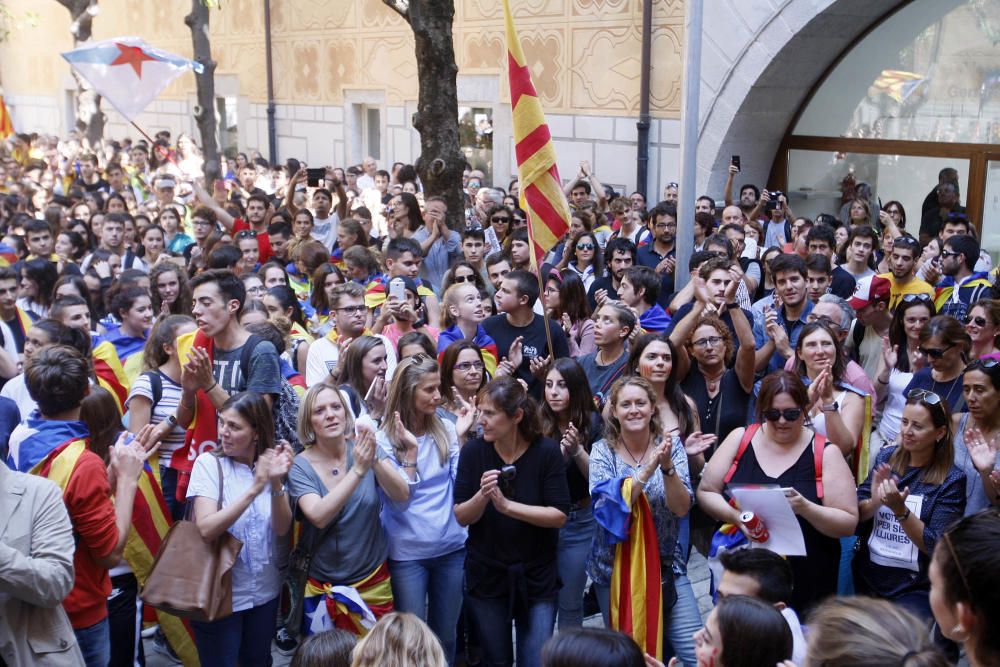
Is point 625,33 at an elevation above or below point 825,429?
above

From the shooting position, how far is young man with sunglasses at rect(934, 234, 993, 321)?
7.31 metres

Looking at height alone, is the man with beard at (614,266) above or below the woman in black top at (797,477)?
above

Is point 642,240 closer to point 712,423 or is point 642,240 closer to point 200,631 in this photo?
point 712,423

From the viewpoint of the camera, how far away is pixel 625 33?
1483 centimetres

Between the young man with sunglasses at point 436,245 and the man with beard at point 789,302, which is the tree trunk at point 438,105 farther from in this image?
the man with beard at point 789,302

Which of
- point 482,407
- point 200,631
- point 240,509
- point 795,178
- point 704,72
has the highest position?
point 704,72

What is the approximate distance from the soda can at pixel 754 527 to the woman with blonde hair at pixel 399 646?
1.67 m

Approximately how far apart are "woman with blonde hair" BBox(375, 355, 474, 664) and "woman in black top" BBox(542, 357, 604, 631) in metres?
0.48

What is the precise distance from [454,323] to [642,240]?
378cm

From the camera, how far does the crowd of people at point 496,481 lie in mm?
3449

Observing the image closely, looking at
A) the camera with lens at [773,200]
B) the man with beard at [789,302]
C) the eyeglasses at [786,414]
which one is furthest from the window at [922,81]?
the eyeglasses at [786,414]

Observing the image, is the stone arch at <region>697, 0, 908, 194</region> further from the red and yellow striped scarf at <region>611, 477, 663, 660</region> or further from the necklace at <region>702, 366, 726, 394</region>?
the red and yellow striped scarf at <region>611, 477, 663, 660</region>

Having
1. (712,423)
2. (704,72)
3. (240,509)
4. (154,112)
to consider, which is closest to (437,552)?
(240,509)

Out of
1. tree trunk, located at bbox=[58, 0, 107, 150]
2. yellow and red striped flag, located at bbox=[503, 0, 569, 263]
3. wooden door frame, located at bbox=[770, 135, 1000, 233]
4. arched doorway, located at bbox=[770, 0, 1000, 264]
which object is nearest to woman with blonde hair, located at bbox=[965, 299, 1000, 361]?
yellow and red striped flag, located at bbox=[503, 0, 569, 263]
